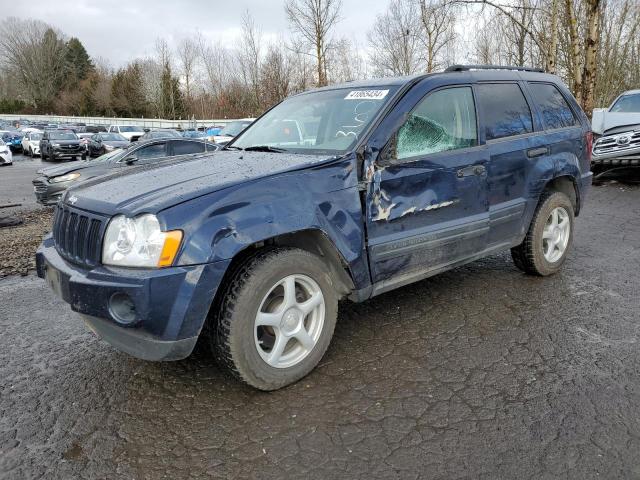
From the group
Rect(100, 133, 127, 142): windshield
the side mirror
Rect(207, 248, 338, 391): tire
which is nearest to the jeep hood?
the side mirror

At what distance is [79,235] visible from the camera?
111 inches

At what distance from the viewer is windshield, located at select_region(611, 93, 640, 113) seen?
38.3 ft

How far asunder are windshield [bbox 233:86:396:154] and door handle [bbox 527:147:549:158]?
1.46 meters

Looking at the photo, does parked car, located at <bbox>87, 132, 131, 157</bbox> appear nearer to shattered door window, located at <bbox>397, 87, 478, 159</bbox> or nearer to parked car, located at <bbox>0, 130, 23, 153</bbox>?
parked car, located at <bbox>0, 130, 23, 153</bbox>

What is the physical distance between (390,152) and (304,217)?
836 mm

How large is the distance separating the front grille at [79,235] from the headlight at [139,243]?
0.08m

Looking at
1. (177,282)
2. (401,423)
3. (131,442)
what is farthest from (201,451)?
(401,423)

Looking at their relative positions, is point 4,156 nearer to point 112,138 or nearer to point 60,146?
point 60,146

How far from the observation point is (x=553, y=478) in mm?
2162

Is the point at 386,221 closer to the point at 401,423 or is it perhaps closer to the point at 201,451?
the point at 401,423

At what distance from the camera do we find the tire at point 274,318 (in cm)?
265

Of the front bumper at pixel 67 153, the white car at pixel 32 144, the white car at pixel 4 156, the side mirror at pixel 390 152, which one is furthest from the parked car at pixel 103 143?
the side mirror at pixel 390 152

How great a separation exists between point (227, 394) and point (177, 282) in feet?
2.76

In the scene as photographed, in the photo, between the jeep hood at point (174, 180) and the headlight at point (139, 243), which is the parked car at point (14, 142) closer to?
the jeep hood at point (174, 180)
